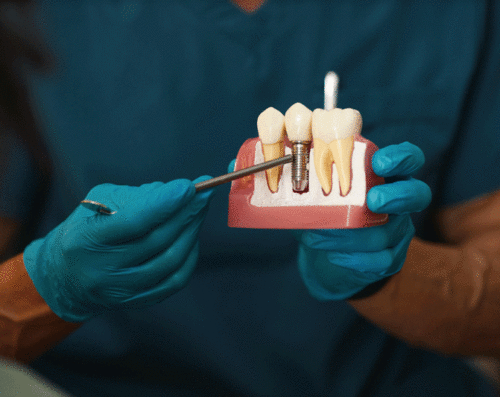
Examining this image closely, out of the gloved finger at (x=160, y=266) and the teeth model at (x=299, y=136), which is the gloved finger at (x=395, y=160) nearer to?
the teeth model at (x=299, y=136)

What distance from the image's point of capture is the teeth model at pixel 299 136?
0.77 meters

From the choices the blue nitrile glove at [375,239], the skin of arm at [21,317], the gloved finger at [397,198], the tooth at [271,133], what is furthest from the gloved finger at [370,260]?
the skin of arm at [21,317]

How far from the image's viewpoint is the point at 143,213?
2.53 ft

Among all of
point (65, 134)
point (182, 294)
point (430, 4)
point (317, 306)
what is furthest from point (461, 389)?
point (65, 134)

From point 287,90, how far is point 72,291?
2.49 feet

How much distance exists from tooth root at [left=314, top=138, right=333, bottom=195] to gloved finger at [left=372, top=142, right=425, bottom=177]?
88 mm

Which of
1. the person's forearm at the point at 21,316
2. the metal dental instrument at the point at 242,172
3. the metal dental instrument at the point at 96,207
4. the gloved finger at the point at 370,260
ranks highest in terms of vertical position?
the metal dental instrument at the point at 242,172

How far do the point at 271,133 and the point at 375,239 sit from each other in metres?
0.32

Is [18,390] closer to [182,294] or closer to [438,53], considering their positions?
[182,294]

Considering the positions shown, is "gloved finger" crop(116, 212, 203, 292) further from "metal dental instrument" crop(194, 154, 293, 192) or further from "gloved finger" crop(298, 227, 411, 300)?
"gloved finger" crop(298, 227, 411, 300)

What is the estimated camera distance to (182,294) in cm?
118

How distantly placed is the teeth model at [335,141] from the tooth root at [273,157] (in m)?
0.08

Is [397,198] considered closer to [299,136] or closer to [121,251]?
[299,136]

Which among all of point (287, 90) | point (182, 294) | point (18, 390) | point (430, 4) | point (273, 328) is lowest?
point (273, 328)
